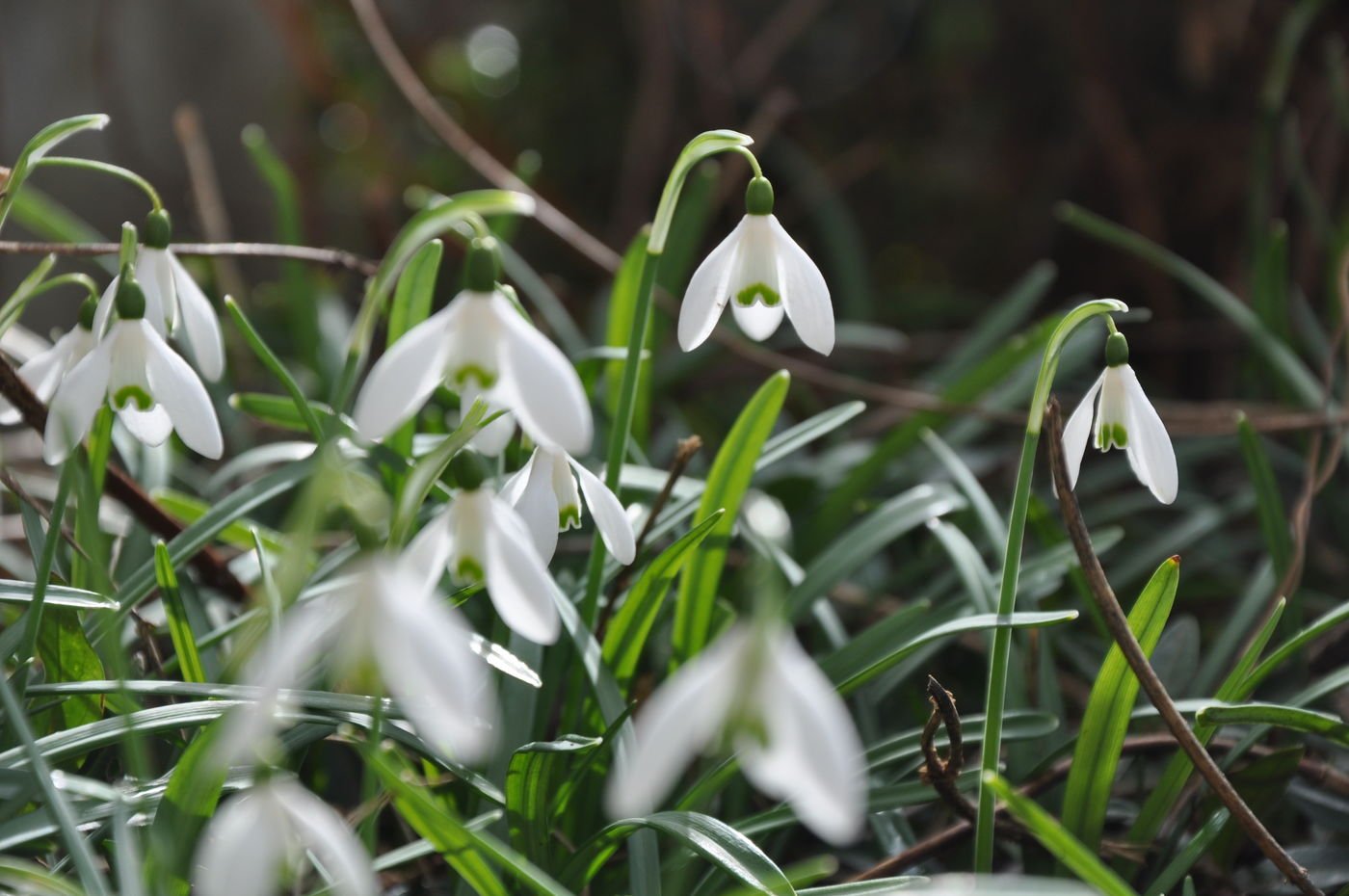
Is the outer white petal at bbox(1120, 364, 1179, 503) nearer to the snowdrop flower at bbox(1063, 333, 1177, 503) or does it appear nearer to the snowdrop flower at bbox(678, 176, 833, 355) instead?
the snowdrop flower at bbox(1063, 333, 1177, 503)

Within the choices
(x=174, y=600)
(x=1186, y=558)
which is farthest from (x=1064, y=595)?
(x=174, y=600)

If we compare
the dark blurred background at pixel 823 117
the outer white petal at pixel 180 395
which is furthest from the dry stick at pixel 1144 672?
the dark blurred background at pixel 823 117

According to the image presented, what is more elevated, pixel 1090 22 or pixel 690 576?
pixel 1090 22

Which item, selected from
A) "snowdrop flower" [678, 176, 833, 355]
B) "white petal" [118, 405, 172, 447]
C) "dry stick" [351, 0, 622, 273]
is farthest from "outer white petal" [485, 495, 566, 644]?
"dry stick" [351, 0, 622, 273]

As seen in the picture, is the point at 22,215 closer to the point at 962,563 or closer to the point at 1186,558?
the point at 962,563

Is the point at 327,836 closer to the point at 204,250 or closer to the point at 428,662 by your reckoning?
the point at 428,662
